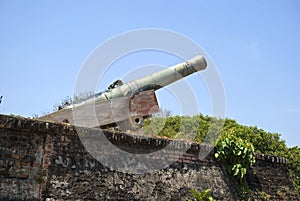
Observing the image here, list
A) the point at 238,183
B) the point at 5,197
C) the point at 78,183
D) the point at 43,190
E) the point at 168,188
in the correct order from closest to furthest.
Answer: the point at 5,197 → the point at 43,190 → the point at 78,183 → the point at 168,188 → the point at 238,183

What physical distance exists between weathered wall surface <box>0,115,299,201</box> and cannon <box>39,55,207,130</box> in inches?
37.9

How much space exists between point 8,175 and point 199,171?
3204 millimetres

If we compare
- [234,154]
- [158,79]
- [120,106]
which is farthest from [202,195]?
[158,79]

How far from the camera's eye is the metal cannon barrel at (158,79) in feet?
24.6

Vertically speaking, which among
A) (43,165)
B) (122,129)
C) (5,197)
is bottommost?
(5,197)

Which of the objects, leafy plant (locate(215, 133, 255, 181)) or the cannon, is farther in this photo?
leafy plant (locate(215, 133, 255, 181))

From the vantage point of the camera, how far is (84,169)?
17.5ft

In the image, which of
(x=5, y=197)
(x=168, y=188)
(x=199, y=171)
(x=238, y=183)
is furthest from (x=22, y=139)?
(x=238, y=183)

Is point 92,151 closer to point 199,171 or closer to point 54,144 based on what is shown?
point 54,144

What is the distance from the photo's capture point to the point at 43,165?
4934 millimetres

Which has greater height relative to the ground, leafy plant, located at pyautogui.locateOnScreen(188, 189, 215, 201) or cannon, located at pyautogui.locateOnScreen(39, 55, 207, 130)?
cannon, located at pyautogui.locateOnScreen(39, 55, 207, 130)

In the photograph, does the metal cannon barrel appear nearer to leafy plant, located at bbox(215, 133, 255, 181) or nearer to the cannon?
the cannon

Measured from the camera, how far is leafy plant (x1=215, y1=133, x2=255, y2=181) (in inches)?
282

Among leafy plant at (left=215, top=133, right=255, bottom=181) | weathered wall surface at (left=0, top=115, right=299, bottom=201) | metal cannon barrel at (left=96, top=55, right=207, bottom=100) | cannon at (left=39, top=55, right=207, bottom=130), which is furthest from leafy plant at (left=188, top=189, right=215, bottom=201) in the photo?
metal cannon barrel at (left=96, top=55, right=207, bottom=100)
